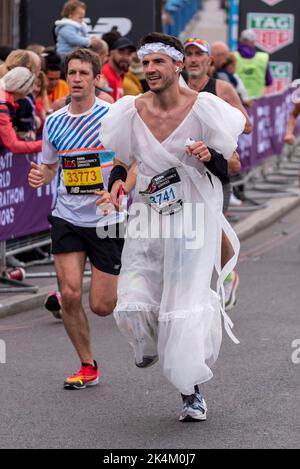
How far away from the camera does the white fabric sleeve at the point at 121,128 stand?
7.74 meters

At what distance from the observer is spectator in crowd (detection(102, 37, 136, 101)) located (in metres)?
14.9

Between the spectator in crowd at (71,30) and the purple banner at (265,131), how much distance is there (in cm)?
380

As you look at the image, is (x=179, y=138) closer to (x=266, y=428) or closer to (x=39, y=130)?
(x=266, y=428)

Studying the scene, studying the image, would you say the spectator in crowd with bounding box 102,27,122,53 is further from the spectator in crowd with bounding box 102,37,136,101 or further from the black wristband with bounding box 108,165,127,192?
the black wristband with bounding box 108,165,127,192

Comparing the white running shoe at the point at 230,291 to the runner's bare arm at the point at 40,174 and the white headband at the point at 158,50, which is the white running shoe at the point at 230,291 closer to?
the runner's bare arm at the point at 40,174

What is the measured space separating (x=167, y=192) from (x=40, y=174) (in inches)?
50.8

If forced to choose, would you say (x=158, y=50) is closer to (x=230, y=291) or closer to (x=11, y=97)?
(x=230, y=291)

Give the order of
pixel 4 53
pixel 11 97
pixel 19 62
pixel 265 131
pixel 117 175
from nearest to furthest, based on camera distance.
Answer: pixel 117 175, pixel 11 97, pixel 19 62, pixel 4 53, pixel 265 131

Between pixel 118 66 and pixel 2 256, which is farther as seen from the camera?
pixel 118 66

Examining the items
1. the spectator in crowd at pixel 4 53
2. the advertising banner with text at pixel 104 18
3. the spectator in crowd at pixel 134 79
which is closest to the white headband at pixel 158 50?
the spectator in crowd at pixel 4 53

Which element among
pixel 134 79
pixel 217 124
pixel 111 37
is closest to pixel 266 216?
pixel 134 79

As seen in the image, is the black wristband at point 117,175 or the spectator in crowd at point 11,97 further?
the spectator in crowd at point 11,97

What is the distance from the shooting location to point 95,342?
33.3 feet

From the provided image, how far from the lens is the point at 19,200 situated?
12570 mm
